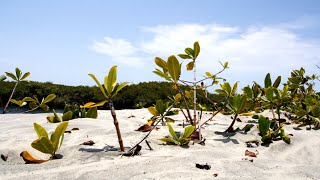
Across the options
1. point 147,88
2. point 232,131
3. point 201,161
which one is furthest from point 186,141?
point 147,88

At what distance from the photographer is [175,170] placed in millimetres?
1689

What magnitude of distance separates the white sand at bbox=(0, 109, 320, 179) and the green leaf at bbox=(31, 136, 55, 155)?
90 millimetres

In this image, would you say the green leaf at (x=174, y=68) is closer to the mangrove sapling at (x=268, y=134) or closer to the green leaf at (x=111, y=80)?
the green leaf at (x=111, y=80)

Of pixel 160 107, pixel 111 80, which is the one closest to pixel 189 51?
pixel 160 107

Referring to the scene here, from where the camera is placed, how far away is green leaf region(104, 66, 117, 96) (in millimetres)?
1990

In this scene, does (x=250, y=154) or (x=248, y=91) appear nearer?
(x=250, y=154)

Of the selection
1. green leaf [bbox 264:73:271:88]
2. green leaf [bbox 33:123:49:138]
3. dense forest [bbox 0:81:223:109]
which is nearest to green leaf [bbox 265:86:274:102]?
green leaf [bbox 264:73:271:88]

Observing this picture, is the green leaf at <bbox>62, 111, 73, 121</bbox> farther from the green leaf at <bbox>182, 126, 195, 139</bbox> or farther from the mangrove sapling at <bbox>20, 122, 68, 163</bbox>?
the green leaf at <bbox>182, 126, 195, 139</bbox>

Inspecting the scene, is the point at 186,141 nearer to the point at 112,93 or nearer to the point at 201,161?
the point at 201,161

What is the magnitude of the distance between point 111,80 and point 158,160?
23.2 inches

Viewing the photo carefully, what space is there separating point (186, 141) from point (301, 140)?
1.14 m

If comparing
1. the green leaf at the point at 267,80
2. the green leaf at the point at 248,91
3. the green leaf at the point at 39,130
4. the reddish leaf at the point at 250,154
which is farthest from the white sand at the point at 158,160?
the green leaf at the point at 267,80

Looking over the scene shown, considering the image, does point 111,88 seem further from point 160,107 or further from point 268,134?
point 268,134

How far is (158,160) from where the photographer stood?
1.87m
